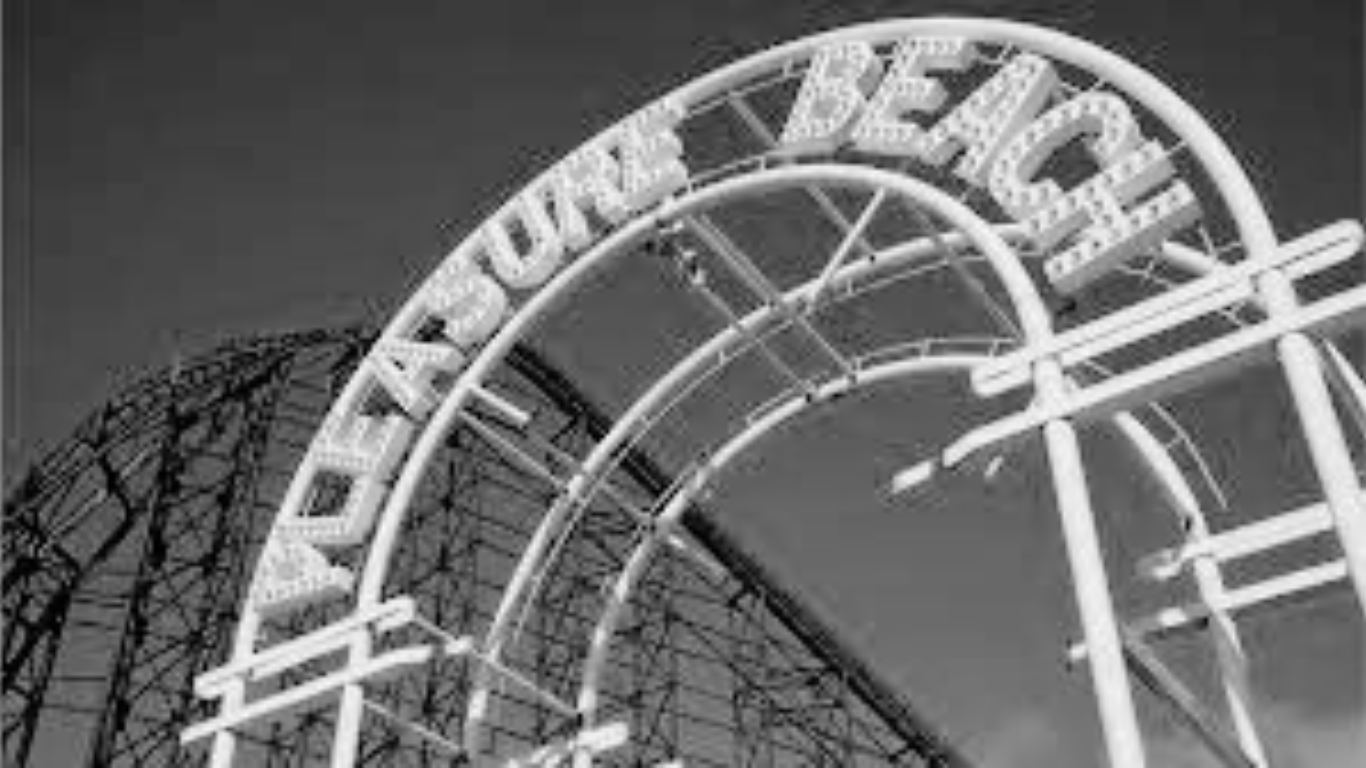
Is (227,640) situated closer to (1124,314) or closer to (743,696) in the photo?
(743,696)

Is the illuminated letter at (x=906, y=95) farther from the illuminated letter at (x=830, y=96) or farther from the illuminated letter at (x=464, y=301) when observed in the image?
the illuminated letter at (x=464, y=301)

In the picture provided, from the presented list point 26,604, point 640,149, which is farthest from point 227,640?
point 640,149

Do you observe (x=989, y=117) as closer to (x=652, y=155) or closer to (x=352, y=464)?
(x=652, y=155)

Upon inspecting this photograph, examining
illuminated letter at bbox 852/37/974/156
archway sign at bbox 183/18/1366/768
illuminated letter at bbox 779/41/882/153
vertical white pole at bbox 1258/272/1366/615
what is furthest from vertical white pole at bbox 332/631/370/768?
vertical white pole at bbox 1258/272/1366/615

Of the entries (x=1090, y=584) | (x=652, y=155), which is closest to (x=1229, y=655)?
(x=1090, y=584)

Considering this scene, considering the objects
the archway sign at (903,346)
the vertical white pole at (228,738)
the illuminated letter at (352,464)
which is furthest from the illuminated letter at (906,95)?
the vertical white pole at (228,738)

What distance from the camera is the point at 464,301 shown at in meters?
12.5

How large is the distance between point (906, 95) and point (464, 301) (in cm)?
387

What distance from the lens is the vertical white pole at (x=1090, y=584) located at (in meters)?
7.45

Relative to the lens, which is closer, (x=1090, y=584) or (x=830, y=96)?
(x=1090, y=584)

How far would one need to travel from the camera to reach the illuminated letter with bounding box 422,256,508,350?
12.3m

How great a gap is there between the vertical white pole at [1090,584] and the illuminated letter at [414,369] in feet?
Result: 17.1

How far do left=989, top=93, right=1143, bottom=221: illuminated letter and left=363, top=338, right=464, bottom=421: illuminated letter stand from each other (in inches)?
181

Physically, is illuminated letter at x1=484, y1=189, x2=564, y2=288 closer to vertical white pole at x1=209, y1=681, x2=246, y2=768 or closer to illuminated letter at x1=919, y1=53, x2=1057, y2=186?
illuminated letter at x1=919, y1=53, x2=1057, y2=186
